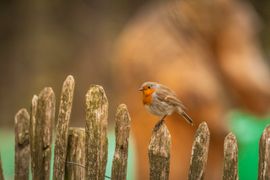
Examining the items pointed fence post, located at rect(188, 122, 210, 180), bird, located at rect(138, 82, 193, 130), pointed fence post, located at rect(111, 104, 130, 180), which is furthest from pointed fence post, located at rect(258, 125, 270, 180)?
bird, located at rect(138, 82, 193, 130)

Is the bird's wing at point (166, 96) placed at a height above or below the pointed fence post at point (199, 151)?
above

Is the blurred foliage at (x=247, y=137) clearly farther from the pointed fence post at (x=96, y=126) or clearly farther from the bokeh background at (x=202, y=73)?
the pointed fence post at (x=96, y=126)

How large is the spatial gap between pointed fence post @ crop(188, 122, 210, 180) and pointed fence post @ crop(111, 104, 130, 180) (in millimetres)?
248

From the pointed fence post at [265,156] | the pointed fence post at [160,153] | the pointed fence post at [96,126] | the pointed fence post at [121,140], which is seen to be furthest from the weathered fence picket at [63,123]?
the pointed fence post at [265,156]

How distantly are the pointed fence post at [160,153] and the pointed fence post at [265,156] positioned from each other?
0.33 metres

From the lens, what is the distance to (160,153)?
111 inches

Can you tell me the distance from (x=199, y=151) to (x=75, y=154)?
519 millimetres

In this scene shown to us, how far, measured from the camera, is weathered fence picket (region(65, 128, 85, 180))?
9.92 ft

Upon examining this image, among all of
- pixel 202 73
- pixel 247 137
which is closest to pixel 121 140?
pixel 202 73

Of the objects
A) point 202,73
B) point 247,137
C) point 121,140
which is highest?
point 202,73

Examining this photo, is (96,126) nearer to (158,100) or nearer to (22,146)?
(22,146)

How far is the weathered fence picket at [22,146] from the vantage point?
124 inches

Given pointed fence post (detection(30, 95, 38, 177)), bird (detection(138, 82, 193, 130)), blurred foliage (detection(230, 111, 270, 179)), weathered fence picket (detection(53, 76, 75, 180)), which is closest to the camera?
weathered fence picket (detection(53, 76, 75, 180))

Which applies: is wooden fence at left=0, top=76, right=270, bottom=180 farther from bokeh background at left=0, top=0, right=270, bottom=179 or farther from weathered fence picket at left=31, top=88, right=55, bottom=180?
bokeh background at left=0, top=0, right=270, bottom=179
